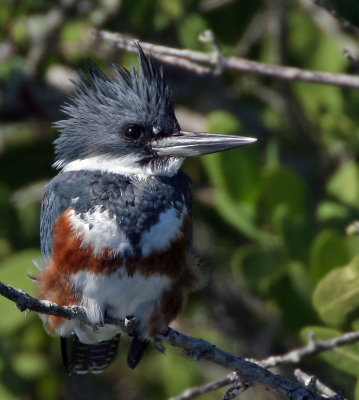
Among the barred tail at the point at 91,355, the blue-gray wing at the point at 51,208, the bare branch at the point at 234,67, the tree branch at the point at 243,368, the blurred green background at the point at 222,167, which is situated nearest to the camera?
the tree branch at the point at 243,368

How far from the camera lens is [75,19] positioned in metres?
4.47

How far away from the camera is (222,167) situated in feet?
11.7

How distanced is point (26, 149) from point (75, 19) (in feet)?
2.55

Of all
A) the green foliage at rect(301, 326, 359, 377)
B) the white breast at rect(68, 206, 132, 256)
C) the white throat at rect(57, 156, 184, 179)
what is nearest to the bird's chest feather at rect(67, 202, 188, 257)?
the white breast at rect(68, 206, 132, 256)

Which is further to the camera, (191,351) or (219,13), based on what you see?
(219,13)

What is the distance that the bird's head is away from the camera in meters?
2.97

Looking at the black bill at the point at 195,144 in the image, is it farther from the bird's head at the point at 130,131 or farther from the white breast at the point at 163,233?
the white breast at the point at 163,233

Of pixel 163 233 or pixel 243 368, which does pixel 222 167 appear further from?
pixel 243 368

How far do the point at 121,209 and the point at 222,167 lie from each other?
84 centimetres

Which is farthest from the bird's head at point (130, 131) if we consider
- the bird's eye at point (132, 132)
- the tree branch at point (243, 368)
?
the tree branch at point (243, 368)

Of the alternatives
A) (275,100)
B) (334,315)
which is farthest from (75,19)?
(334,315)

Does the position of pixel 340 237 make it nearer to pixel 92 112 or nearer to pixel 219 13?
pixel 92 112

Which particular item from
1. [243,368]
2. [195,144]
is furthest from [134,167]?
[243,368]

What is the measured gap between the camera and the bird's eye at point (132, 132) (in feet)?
9.88
